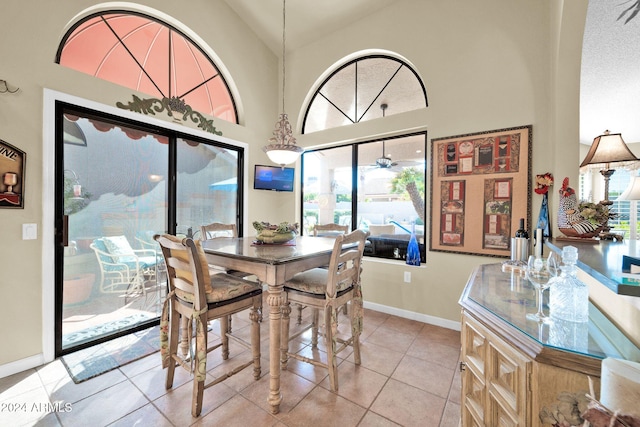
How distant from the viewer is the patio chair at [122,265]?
2.54 metres

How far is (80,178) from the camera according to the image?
92.4 inches

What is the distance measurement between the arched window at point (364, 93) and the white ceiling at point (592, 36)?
0.61 meters

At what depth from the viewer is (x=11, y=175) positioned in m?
1.94

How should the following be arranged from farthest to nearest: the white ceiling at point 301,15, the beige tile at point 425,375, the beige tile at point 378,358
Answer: the white ceiling at point 301,15, the beige tile at point 378,358, the beige tile at point 425,375

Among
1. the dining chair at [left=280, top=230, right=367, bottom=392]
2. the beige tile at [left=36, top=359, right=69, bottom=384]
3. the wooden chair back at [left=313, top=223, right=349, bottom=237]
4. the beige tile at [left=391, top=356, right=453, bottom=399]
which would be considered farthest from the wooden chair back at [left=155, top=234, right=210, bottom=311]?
the wooden chair back at [left=313, top=223, right=349, bottom=237]

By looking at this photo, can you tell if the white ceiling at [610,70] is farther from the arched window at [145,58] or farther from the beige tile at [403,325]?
the arched window at [145,58]

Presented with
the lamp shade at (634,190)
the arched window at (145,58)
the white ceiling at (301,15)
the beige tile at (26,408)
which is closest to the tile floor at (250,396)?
the beige tile at (26,408)

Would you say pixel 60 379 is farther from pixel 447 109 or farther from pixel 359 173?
pixel 447 109

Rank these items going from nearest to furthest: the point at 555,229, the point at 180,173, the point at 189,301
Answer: the point at 189,301
the point at 555,229
the point at 180,173

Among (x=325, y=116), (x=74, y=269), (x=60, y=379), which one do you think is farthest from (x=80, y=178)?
(x=325, y=116)

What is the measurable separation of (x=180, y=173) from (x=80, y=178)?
91 centimetres

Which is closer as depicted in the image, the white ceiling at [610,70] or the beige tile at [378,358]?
the beige tile at [378,358]

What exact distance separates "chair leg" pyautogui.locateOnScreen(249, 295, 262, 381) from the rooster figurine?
2.31m

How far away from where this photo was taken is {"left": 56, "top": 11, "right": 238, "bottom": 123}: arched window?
2.40 meters
